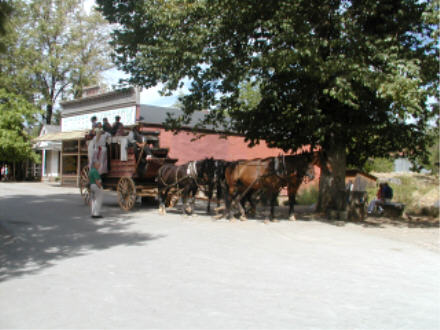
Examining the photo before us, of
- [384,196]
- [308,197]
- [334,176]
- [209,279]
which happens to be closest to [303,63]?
[334,176]

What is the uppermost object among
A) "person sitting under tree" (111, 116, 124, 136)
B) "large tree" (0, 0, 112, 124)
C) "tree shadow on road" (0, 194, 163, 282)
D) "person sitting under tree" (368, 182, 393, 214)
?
"large tree" (0, 0, 112, 124)

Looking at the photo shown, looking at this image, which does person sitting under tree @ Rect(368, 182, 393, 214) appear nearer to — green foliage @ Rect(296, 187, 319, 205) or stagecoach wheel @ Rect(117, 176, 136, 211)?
green foliage @ Rect(296, 187, 319, 205)

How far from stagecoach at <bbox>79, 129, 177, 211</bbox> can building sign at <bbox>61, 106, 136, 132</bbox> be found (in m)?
9.84

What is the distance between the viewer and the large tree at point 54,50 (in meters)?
42.8

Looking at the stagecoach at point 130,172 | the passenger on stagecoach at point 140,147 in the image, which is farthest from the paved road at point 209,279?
the passenger on stagecoach at point 140,147

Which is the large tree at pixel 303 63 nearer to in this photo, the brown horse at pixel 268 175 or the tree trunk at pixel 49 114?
the brown horse at pixel 268 175

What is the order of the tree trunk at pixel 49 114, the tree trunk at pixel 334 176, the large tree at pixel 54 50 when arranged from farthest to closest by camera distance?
the tree trunk at pixel 49 114, the large tree at pixel 54 50, the tree trunk at pixel 334 176

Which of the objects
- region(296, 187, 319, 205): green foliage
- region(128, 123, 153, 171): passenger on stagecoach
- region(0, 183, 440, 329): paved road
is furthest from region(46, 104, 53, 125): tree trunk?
region(0, 183, 440, 329): paved road

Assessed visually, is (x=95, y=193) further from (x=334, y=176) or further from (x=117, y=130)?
(x=334, y=176)

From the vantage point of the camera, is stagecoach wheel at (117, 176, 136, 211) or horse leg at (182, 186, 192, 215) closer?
horse leg at (182, 186, 192, 215)

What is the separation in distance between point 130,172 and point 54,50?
34.6 meters

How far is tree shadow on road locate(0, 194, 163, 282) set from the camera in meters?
7.28

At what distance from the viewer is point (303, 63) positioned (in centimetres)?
1223

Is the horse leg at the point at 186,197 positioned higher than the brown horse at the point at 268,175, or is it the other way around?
the brown horse at the point at 268,175
